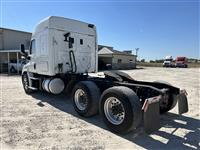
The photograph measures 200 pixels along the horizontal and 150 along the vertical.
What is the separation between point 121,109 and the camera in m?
4.86

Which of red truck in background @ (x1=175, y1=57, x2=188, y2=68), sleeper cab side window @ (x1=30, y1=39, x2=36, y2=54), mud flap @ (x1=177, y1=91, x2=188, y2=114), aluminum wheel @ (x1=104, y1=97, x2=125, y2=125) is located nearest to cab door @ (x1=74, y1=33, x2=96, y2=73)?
sleeper cab side window @ (x1=30, y1=39, x2=36, y2=54)

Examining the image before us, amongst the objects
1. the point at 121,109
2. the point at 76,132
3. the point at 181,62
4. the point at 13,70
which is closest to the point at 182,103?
the point at 121,109

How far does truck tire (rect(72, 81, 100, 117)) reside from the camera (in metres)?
5.63

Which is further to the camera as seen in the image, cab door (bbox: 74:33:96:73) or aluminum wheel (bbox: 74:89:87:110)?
cab door (bbox: 74:33:96:73)

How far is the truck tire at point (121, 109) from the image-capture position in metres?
4.41

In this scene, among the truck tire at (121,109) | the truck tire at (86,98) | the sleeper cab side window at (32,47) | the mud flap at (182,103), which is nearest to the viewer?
the truck tire at (121,109)

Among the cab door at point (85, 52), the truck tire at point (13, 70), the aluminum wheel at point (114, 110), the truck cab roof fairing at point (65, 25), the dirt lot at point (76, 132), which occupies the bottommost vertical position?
the dirt lot at point (76, 132)

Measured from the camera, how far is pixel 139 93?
5.33 m

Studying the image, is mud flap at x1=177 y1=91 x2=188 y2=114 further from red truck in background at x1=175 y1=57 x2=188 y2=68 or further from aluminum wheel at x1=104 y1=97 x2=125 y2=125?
red truck in background at x1=175 y1=57 x2=188 y2=68

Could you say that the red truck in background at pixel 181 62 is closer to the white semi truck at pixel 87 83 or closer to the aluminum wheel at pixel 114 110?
the white semi truck at pixel 87 83

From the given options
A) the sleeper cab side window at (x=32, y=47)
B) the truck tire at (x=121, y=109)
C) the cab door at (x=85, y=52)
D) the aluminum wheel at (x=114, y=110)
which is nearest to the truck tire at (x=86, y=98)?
the truck tire at (x=121, y=109)

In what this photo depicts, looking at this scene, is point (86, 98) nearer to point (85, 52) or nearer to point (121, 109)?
point (121, 109)

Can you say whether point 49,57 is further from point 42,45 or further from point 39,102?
point 39,102

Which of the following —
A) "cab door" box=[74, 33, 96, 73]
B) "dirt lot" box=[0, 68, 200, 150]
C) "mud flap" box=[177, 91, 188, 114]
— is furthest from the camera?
"cab door" box=[74, 33, 96, 73]
